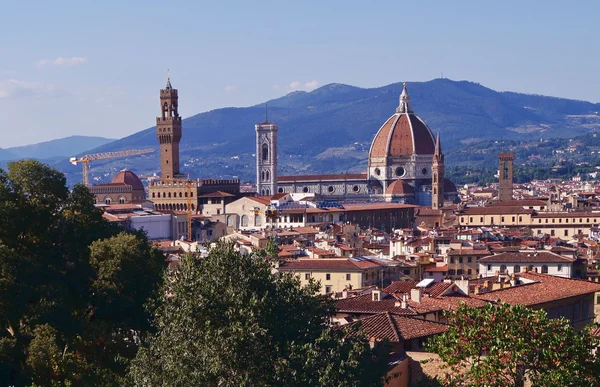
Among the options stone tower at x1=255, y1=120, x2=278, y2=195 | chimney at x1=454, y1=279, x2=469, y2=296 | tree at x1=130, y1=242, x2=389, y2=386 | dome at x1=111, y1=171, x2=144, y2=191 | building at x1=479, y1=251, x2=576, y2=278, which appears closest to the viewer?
tree at x1=130, y1=242, x2=389, y2=386

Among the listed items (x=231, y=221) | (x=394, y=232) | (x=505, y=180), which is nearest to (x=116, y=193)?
(x=231, y=221)

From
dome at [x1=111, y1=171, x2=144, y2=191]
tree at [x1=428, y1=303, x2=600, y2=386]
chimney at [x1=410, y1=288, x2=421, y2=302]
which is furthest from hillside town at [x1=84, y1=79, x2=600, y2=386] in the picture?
tree at [x1=428, y1=303, x2=600, y2=386]

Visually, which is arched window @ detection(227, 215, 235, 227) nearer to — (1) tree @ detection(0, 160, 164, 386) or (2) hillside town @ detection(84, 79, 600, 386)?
(2) hillside town @ detection(84, 79, 600, 386)

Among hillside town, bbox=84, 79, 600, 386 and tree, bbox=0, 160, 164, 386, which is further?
hillside town, bbox=84, 79, 600, 386

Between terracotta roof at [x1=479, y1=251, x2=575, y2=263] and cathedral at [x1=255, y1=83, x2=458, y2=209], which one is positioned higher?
cathedral at [x1=255, y1=83, x2=458, y2=209]

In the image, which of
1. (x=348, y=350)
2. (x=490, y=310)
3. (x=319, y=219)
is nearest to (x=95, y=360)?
(x=348, y=350)

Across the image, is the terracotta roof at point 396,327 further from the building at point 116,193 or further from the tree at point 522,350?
the building at point 116,193

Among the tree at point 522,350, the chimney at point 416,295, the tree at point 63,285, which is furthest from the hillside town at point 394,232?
the tree at point 63,285

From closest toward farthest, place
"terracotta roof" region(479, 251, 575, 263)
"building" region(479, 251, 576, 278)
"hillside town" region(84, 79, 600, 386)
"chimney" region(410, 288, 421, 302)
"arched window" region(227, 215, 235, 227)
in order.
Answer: "chimney" region(410, 288, 421, 302)
"hillside town" region(84, 79, 600, 386)
"building" region(479, 251, 576, 278)
"terracotta roof" region(479, 251, 575, 263)
"arched window" region(227, 215, 235, 227)

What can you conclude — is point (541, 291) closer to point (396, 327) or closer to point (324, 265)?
point (396, 327)
